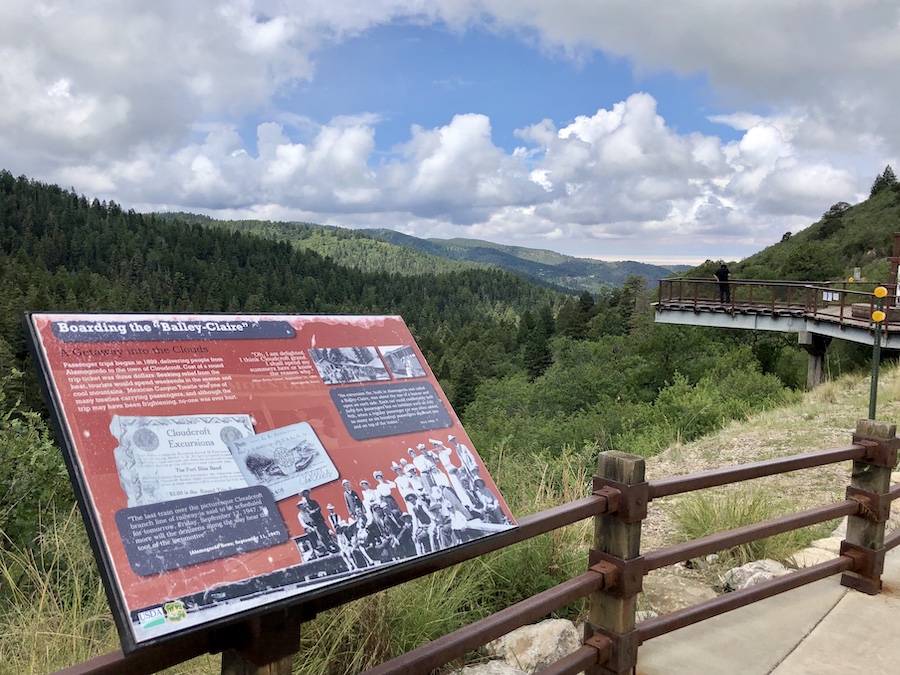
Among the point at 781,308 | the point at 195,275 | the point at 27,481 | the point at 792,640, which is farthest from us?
the point at 195,275

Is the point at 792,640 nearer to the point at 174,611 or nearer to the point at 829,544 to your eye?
the point at 829,544

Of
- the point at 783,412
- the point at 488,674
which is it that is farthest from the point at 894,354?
the point at 488,674

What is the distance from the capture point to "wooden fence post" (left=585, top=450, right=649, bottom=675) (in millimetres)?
2623

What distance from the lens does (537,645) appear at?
322cm

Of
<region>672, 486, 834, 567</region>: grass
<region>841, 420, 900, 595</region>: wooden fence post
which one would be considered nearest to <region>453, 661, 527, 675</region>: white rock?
<region>672, 486, 834, 567</region>: grass

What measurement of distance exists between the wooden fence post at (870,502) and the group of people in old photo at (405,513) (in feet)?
9.15

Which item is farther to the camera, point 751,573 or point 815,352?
point 815,352

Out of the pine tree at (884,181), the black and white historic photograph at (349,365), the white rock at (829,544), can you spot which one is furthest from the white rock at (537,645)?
the pine tree at (884,181)

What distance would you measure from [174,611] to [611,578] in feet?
5.93

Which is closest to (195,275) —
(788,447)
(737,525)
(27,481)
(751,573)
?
(27,481)

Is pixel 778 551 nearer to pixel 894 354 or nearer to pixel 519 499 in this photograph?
pixel 519 499

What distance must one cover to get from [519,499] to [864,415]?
8651mm

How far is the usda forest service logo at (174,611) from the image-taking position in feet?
4.28

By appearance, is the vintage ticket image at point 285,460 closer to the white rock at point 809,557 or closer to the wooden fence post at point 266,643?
the wooden fence post at point 266,643
